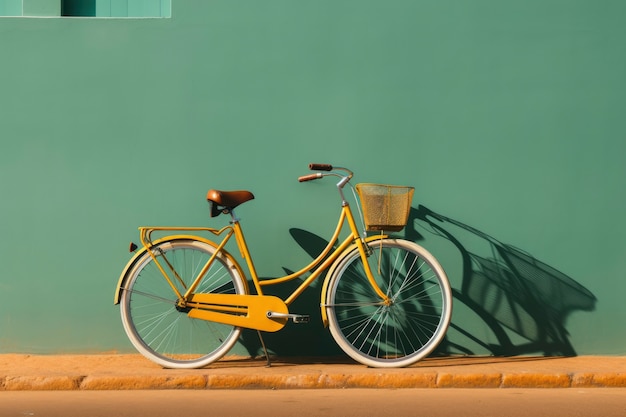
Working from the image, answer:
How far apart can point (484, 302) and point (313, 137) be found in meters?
1.79

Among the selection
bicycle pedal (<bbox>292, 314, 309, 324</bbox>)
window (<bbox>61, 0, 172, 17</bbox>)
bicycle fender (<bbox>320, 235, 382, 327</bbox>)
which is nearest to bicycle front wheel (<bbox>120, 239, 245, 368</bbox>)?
bicycle pedal (<bbox>292, 314, 309, 324</bbox>)

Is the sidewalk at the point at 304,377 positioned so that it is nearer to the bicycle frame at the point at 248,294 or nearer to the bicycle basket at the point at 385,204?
the bicycle frame at the point at 248,294

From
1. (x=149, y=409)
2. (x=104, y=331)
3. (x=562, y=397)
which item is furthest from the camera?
(x=104, y=331)

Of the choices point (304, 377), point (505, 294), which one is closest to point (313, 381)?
point (304, 377)

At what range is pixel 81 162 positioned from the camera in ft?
25.0

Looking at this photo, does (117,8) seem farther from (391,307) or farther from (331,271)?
(391,307)

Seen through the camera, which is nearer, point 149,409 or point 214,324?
point 149,409

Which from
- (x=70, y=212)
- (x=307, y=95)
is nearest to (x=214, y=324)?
(x=70, y=212)

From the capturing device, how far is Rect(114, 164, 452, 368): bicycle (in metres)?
7.12

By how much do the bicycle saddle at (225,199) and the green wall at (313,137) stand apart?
422 mm

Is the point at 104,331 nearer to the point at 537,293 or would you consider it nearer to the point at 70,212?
the point at 70,212

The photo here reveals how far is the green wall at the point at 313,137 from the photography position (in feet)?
25.0

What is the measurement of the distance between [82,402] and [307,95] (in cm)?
281

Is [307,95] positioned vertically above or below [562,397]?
above
